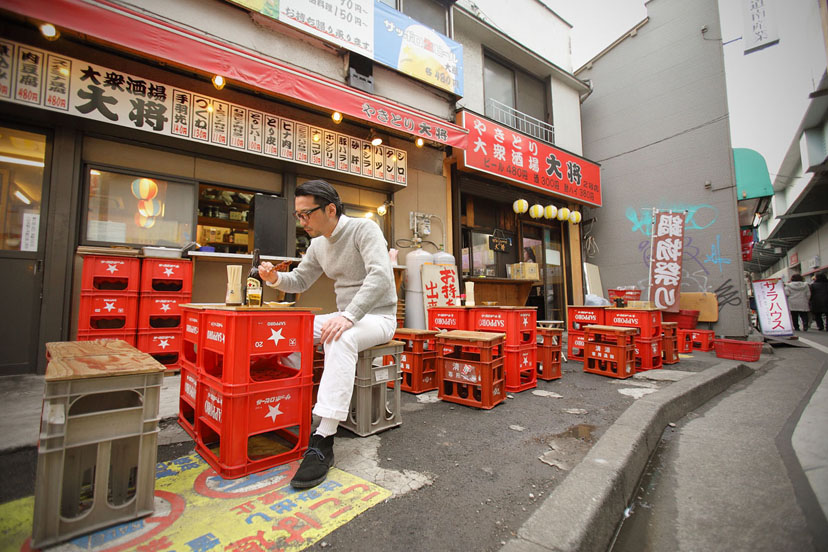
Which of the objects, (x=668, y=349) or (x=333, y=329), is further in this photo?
(x=668, y=349)

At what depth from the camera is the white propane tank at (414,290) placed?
688cm

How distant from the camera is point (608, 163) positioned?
11.5 metres

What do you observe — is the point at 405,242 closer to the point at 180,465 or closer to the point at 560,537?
the point at 180,465

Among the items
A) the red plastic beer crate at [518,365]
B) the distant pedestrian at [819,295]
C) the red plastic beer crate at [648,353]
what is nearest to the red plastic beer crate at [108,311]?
the red plastic beer crate at [518,365]

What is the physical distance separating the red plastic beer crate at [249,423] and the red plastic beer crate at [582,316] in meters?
5.14

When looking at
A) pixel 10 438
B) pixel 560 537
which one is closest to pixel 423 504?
pixel 560 537

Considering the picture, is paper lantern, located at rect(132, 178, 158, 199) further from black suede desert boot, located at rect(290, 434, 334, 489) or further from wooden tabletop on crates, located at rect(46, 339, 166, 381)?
black suede desert boot, located at rect(290, 434, 334, 489)

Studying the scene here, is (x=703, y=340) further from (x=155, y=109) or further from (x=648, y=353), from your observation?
(x=155, y=109)

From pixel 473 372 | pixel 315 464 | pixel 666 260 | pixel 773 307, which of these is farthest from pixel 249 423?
pixel 773 307

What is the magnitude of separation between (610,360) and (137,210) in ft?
23.6

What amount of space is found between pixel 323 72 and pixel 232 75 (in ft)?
→ 6.83

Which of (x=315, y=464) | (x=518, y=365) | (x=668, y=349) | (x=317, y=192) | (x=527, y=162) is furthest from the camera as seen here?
(x=527, y=162)

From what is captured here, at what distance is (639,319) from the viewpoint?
550 centimetres

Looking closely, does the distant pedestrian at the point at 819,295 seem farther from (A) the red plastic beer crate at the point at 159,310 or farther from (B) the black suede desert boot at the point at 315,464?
(A) the red plastic beer crate at the point at 159,310
